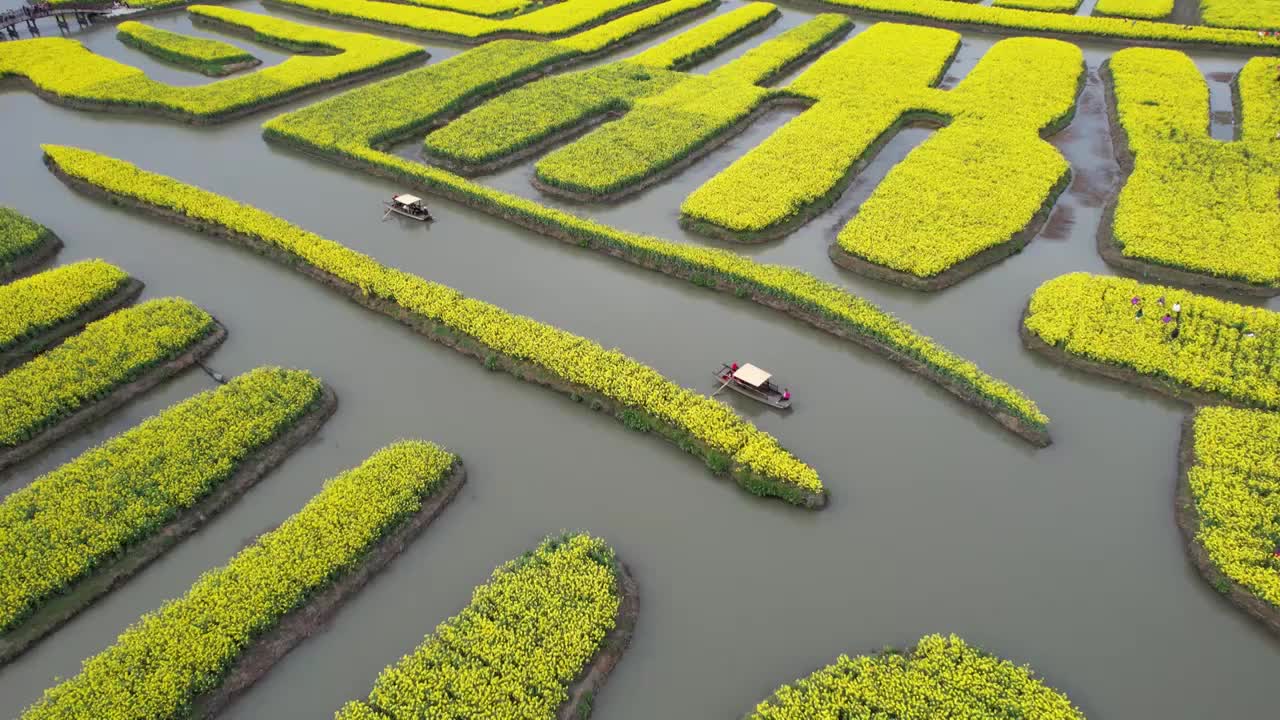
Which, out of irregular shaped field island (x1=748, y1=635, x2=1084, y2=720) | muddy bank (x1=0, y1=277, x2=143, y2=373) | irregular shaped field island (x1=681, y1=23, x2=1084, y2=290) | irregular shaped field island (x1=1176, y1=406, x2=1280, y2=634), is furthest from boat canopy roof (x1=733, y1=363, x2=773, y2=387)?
muddy bank (x1=0, y1=277, x2=143, y2=373)

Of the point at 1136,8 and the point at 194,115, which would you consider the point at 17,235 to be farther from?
the point at 1136,8

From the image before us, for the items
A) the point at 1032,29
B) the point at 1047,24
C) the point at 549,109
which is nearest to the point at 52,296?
the point at 549,109

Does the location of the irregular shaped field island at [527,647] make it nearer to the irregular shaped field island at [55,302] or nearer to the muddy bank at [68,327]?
the muddy bank at [68,327]

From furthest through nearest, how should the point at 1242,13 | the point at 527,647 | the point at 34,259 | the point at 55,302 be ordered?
the point at 1242,13, the point at 34,259, the point at 55,302, the point at 527,647

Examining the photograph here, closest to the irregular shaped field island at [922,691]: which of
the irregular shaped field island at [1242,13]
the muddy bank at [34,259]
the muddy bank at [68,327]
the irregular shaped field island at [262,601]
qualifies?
the irregular shaped field island at [262,601]

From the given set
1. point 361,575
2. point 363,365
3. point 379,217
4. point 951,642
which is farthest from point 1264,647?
point 379,217

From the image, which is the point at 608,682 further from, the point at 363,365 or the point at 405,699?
the point at 363,365
